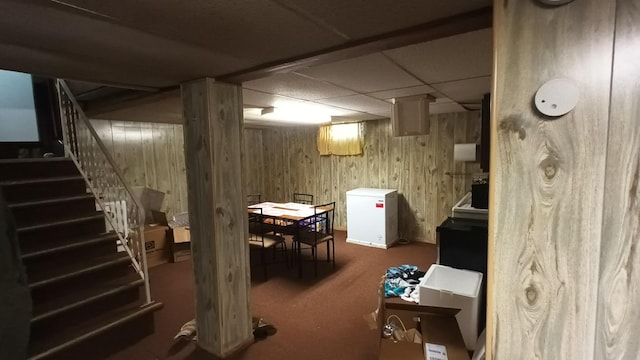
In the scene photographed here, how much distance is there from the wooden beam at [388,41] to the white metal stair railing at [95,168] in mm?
2127

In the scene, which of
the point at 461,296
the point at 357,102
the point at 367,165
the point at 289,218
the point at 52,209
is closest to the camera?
the point at 461,296

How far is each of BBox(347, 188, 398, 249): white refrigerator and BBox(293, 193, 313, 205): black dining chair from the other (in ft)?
3.90

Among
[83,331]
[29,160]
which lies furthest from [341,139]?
[83,331]

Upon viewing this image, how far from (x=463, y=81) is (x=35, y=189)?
12.7ft

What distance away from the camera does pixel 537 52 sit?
2.67 ft

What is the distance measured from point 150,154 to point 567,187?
16.6ft

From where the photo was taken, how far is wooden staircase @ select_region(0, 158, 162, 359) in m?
2.25

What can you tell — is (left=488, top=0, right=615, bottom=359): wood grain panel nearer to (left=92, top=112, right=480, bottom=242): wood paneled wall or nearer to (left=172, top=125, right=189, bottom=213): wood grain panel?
(left=92, top=112, right=480, bottom=242): wood paneled wall

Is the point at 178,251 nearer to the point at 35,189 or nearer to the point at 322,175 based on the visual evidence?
the point at 35,189

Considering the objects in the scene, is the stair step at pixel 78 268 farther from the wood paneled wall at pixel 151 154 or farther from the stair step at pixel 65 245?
the wood paneled wall at pixel 151 154

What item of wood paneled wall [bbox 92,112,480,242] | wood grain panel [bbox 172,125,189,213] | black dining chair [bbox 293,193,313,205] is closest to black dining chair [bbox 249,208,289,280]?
wood paneled wall [bbox 92,112,480,242]

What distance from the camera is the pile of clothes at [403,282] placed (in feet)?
10.3

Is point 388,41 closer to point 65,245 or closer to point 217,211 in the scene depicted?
point 217,211

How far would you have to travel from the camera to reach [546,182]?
0.84 m
